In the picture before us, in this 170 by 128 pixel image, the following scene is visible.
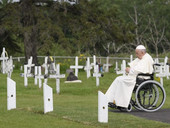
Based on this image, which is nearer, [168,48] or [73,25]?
[73,25]

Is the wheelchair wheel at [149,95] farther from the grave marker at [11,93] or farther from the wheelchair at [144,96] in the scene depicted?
the grave marker at [11,93]

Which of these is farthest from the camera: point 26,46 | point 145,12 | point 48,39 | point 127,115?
point 145,12

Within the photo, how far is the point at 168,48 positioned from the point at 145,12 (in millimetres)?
5998

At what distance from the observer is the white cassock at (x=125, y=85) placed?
15008 millimetres

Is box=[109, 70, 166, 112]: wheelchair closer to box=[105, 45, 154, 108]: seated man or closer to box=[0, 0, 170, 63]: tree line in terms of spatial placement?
box=[105, 45, 154, 108]: seated man

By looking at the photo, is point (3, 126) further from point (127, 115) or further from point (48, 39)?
point (48, 39)

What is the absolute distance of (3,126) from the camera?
1231 cm

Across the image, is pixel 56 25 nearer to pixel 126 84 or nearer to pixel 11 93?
pixel 11 93

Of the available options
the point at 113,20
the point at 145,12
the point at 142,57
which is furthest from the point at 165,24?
the point at 142,57

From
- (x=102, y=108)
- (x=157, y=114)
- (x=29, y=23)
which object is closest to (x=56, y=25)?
(x=29, y=23)

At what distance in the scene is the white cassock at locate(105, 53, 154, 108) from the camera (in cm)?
1501

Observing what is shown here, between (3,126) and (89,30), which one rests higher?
(89,30)

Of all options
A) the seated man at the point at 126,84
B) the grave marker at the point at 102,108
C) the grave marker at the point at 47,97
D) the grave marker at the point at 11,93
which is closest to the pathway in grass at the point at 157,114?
the seated man at the point at 126,84

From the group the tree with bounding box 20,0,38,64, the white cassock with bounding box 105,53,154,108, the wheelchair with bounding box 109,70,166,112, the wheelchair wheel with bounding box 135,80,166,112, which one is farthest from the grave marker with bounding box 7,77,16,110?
the tree with bounding box 20,0,38,64
